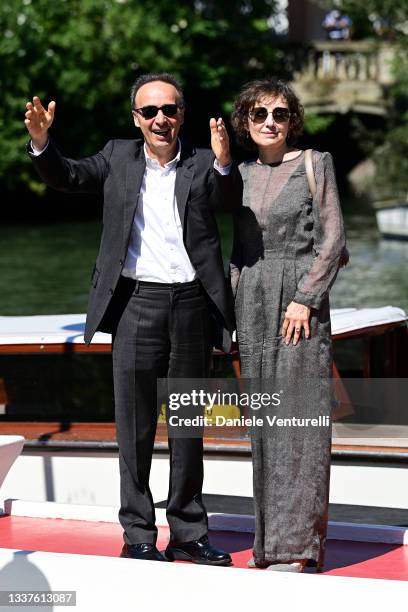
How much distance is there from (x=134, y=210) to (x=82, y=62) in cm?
2915

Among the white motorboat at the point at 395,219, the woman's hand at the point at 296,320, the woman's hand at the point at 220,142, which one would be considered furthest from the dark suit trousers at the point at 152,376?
the white motorboat at the point at 395,219

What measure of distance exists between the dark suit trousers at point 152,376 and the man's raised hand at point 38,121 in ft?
1.93

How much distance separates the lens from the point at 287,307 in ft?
15.4

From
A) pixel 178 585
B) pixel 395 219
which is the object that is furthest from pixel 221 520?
pixel 395 219

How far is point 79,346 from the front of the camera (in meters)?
8.16

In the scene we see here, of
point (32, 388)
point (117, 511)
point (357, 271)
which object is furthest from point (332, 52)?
point (117, 511)

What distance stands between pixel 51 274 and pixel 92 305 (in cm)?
1850

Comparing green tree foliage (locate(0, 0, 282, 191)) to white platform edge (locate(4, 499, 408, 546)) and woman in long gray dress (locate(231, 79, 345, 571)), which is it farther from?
woman in long gray dress (locate(231, 79, 345, 571))

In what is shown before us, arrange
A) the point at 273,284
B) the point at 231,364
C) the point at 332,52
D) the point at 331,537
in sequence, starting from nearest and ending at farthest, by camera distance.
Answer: the point at 273,284, the point at 331,537, the point at 231,364, the point at 332,52

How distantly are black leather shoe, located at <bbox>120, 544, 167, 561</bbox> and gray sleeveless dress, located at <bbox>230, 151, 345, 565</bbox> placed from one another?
395 mm

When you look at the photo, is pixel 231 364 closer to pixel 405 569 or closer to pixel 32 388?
pixel 32 388

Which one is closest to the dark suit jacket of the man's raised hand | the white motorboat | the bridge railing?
the man's raised hand

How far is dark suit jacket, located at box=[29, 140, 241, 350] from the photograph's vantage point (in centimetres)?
474

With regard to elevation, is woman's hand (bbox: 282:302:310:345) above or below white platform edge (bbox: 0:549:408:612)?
above
